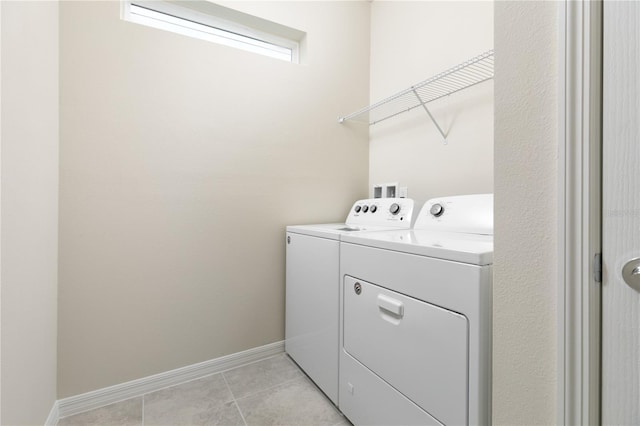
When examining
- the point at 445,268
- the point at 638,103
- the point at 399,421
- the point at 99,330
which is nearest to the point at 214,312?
the point at 99,330

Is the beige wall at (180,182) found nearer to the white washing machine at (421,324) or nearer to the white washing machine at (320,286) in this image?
the white washing machine at (320,286)

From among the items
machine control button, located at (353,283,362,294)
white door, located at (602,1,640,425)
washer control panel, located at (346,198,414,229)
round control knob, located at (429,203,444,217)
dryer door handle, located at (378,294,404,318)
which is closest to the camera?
white door, located at (602,1,640,425)

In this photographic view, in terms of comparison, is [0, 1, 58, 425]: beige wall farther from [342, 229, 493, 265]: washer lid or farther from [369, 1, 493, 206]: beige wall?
[369, 1, 493, 206]: beige wall

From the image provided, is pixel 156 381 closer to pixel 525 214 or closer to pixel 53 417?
pixel 53 417

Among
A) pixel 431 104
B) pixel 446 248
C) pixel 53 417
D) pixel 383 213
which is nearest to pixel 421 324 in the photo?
pixel 446 248

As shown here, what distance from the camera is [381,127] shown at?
213 cm

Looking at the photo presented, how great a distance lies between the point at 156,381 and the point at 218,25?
2132 mm

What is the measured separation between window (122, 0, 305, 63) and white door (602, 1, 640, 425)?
1838mm

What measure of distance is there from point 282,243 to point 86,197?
3.45 feet

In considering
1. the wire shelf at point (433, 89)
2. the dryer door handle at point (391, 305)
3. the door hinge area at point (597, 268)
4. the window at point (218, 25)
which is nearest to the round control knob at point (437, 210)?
the wire shelf at point (433, 89)

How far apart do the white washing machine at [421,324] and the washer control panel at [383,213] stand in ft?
0.78

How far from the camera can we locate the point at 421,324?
93 centimetres

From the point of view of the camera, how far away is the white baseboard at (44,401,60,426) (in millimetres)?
1237

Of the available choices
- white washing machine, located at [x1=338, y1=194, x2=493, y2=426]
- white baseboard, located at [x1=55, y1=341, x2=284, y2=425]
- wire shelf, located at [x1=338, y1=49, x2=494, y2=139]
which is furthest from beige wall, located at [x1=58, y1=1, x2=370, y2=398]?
white washing machine, located at [x1=338, y1=194, x2=493, y2=426]
